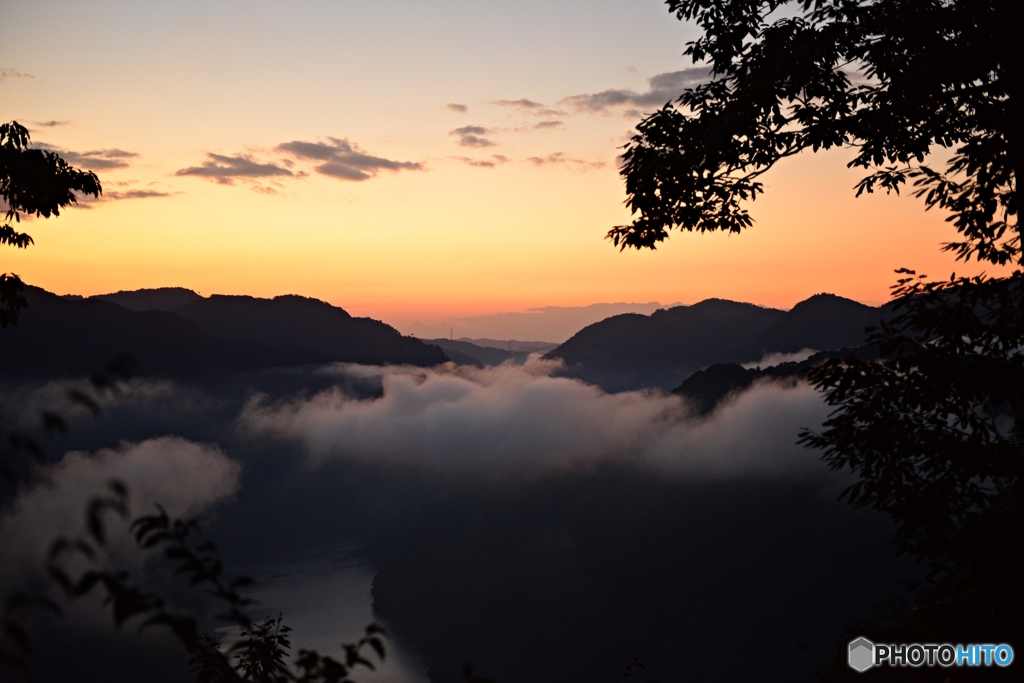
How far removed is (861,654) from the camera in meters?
10.7

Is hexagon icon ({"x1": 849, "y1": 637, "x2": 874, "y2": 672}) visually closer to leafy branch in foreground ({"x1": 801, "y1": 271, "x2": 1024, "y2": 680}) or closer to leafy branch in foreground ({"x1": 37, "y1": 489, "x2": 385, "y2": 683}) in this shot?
leafy branch in foreground ({"x1": 801, "y1": 271, "x2": 1024, "y2": 680})

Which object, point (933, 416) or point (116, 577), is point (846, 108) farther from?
point (116, 577)

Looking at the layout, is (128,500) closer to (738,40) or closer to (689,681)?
(738,40)

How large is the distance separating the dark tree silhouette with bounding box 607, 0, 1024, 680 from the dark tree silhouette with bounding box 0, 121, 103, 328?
10110 mm

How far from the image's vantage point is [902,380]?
10.4 m

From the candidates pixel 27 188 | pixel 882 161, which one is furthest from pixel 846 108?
pixel 27 188

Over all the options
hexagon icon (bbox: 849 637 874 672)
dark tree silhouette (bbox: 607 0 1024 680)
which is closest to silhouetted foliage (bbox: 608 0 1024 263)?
dark tree silhouette (bbox: 607 0 1024 680)

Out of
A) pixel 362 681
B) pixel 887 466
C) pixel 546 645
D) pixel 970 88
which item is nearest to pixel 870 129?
pixel 970 88

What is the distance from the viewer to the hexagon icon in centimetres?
1049

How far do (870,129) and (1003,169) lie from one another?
87.9 inches

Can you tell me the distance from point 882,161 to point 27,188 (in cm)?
1420

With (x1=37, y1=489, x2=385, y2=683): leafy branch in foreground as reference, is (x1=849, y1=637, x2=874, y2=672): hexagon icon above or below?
below

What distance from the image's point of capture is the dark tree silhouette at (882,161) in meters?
9.97

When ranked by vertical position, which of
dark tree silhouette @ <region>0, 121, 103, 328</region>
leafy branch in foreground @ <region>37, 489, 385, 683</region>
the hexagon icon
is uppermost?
dark tree silhouette @ <region>0, 121, 103, 328</region>
